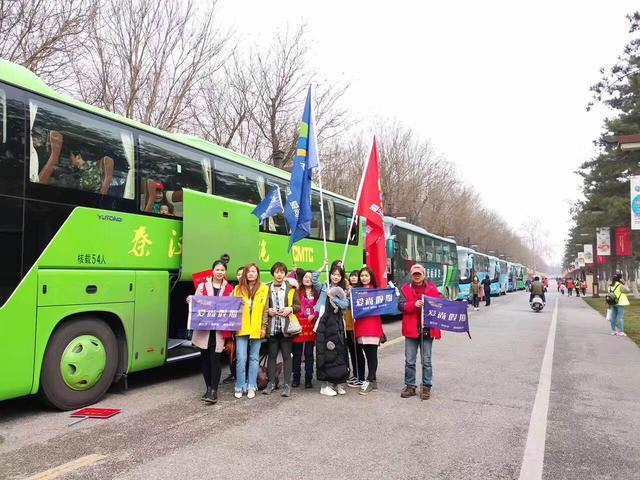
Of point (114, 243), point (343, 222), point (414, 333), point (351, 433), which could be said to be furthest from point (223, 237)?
point (343, 222)

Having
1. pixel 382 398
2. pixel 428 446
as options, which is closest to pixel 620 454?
pixel 428 446

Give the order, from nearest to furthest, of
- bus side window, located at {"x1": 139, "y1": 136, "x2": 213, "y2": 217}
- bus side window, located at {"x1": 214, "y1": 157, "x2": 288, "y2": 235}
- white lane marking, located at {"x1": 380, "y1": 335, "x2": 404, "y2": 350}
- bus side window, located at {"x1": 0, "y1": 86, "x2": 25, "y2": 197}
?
bus side window, located at {"x1": 0, "y1": 86, "x2": 25, "y2": 197}, bus side window, located at {"x1": 139, "y1": 136, "x2": 213, "y2": 217}, bus side window, located at {"x1": 214, "y1": 157, "x2": 288, "y2": 235}, white lane marking, located at {"x1": 380, "y1": 335, "x2": 404, "y2": 350}

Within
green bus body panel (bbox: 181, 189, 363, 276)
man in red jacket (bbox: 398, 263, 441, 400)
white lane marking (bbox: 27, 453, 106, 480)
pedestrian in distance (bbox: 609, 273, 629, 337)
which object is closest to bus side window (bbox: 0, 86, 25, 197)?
green bus body panel (bbox: 181, 189, 363, 276)

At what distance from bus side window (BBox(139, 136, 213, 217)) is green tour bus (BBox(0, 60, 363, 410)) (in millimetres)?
17

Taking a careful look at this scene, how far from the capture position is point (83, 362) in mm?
5766

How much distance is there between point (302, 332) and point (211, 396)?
1.42 meters

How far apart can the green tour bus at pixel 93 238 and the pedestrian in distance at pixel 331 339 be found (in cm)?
196

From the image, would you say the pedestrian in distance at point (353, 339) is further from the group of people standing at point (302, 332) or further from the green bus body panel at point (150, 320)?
the green bus body panel at point (150, 320)

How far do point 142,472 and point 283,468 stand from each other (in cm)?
106

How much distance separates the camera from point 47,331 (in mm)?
5371

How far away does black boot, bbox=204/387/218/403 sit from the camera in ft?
19.8

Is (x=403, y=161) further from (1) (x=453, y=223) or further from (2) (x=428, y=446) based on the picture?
(2) (x=428, y=446)

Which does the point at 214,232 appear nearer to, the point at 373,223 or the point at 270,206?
the point at 270,206

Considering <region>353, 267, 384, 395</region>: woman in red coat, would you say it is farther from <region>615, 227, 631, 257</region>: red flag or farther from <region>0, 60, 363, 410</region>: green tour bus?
<region>615, 227, 631, 257</region>: red flag
